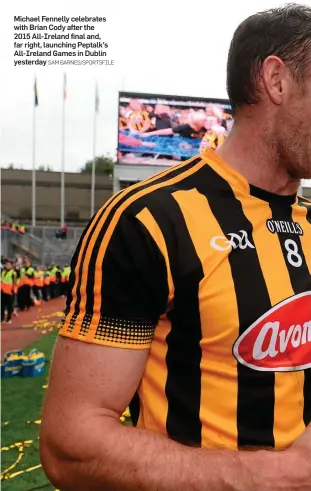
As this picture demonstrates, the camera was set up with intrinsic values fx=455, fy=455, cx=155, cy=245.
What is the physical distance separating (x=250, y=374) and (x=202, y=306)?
0.85 feet

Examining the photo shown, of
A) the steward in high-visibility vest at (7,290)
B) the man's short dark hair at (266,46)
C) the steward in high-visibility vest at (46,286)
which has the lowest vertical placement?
the steward in high-visibility vest at (46,286)

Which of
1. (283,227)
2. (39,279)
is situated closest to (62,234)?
(39,279)

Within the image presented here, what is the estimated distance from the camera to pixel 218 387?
50.2 inches

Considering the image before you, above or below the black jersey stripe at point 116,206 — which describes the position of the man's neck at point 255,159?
above

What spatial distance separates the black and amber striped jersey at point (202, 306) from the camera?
1.15 meters

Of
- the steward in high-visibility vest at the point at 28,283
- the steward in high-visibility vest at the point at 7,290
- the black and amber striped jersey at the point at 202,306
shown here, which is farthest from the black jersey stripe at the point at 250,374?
the steward in high-visibility vest at the point at 28,283

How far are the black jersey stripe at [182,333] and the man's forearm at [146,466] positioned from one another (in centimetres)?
19

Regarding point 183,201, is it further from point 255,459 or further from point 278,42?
point 255,459

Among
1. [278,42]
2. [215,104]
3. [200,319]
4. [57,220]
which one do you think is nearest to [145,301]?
[200,319]

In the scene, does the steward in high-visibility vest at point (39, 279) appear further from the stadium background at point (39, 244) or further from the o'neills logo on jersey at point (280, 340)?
the o'neills logo on jersey at point (280, 340)

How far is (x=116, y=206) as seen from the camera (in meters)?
1.24

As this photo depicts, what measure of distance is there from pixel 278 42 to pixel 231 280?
714 millimetres

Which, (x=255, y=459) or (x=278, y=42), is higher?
(x=278, y=42)

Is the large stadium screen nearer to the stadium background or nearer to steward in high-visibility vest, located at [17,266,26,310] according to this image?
the stadium background
